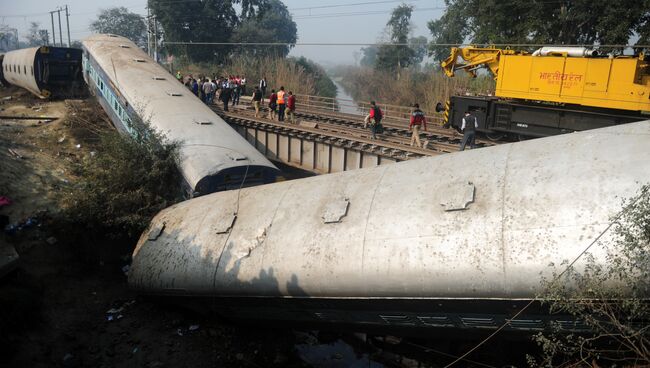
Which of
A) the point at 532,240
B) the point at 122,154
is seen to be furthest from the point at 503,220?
the point at 122,154

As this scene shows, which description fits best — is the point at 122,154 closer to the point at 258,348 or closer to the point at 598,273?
the point at 258,348

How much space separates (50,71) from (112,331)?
20.7m

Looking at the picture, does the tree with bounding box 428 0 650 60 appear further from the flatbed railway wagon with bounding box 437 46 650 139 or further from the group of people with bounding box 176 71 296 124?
the group of people with bounding box 176 71 296 124

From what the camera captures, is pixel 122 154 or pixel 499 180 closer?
pixel 499 180

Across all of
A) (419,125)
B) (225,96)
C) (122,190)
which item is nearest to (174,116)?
(122,190)

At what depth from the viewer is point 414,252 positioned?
21.4ft

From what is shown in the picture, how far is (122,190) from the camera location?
12.4m

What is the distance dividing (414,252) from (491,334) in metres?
1.63

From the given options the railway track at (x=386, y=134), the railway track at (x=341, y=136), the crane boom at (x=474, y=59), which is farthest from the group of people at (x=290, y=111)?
the crane boom at (x=474, y=59)

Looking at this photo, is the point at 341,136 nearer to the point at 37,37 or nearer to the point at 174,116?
the point at 174,116

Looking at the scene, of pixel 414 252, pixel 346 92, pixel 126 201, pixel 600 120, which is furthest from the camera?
pixel 346 92

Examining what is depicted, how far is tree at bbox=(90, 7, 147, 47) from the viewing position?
105188 millimetres

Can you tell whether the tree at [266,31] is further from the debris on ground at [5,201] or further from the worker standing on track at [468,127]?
the debris on ground at [5,201]

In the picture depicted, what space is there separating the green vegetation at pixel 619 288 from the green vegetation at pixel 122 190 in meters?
9.67
